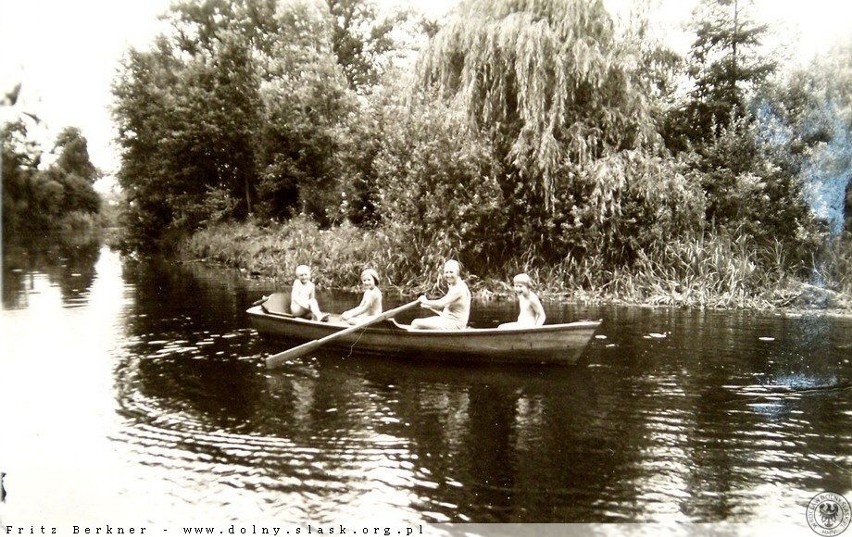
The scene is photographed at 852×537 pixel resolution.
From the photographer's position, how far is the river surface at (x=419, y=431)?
4348mm

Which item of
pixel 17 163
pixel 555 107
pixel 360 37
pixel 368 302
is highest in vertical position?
pixel 360 37

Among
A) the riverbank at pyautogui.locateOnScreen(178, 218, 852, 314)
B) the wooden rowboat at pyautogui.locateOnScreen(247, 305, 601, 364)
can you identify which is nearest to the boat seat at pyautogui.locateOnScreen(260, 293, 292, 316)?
the wooden rowboat at pyautogui.locateOnScreen(247, 305, 601, 364)

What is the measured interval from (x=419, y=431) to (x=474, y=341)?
214 cm

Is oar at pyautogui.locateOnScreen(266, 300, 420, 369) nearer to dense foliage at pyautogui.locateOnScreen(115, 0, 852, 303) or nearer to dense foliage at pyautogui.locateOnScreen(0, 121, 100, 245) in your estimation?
dense foliage at pyautogui.locateOnScreen(0, 121, 100, 245)

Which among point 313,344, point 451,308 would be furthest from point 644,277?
point 313,344

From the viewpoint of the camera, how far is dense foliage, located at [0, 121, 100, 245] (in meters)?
7.81

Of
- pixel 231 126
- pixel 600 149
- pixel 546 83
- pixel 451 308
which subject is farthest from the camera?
pixel 231 126

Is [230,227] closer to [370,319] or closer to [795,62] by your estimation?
[370,319]

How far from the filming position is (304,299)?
9.42 m

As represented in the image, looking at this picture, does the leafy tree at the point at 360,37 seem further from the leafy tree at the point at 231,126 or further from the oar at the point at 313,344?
the oar at the point at 313,344

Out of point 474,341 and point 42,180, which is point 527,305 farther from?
point 42,180

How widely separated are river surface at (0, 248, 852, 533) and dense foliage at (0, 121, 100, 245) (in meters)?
2.39

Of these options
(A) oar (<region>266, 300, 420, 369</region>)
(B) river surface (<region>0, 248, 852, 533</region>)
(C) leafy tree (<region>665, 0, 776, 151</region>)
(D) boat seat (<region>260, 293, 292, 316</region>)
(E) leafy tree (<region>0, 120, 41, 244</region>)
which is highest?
(C) leafy tree (<region>665, 0, 776, 151</region>)

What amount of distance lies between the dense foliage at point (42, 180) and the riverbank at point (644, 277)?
18.1 feet
